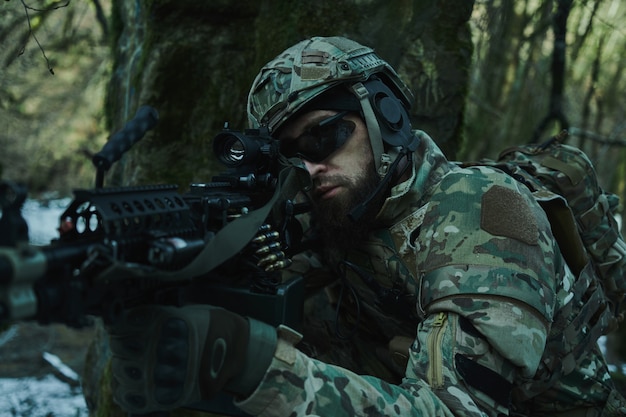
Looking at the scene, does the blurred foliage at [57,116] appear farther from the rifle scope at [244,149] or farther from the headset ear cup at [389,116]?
the rifle scope at [244,149]

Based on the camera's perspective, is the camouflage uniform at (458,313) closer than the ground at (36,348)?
Yes

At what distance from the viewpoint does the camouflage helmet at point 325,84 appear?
9.73 feet

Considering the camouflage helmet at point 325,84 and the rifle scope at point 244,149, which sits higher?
the camouflage helmet at point 325,84

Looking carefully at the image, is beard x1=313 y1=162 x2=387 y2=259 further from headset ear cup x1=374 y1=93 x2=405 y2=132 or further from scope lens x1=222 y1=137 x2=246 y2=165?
scope lens x1=222 y1=137 x2=246 y2=165

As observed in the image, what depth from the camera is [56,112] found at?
9.67 metres

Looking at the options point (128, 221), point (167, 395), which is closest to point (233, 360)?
point (167, 395)

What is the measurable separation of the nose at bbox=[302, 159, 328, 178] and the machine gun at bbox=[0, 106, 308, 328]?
13cm

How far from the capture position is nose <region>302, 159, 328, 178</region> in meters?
2.98

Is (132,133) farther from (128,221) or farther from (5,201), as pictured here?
(5,201)

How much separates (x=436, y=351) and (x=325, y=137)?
1.10 m

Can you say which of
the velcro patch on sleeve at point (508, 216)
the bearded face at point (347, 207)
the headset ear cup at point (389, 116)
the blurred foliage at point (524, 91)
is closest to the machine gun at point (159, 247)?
the bearded face at point (347, 207)

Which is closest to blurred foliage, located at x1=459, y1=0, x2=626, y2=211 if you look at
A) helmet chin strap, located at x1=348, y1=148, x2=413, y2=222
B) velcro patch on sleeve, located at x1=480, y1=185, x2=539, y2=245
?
helmet chin strap, located at x1=348, y1=148, x2=413, y2=222

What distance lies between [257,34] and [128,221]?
7.94 ft

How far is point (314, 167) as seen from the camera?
2.99 metres
